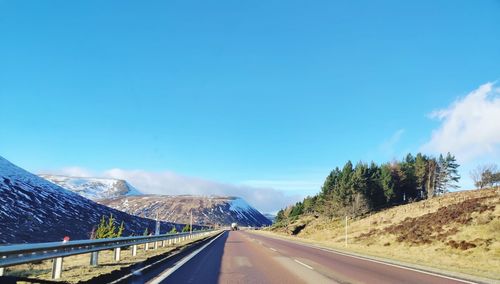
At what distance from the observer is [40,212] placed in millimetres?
97312

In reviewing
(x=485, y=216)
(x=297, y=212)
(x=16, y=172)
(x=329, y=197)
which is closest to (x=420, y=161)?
(x=329, y=197)

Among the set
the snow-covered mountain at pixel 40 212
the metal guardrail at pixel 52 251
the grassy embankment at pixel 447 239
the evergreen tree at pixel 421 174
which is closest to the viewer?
the metal guardrail at pixel 52 251

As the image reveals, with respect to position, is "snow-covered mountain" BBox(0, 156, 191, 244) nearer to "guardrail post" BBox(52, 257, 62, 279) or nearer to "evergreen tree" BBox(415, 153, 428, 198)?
"guardrail post" BBox(52, 257, 62, 279)

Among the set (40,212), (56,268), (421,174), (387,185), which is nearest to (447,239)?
(56,268)

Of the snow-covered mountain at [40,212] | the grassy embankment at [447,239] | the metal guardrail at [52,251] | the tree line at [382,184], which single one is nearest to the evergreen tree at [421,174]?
the tree line at [382,184]

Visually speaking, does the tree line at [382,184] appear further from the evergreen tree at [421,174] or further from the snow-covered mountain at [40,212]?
the snow-covered mountain at [40,212]

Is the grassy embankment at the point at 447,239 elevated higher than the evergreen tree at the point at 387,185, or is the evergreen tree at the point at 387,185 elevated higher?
the evergreen tree at the point at 387,185

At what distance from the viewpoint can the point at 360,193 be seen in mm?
85375

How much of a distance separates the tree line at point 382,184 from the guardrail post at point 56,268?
76.4 m

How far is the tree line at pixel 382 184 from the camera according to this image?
281 ft

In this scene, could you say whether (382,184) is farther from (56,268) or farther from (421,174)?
(56,268)

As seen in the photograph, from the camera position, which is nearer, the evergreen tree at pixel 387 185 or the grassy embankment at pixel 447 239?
the grassy embankment at pixel 447 239

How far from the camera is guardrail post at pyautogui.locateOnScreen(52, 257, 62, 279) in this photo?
31.2ft

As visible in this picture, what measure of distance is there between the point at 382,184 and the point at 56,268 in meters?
90.3
